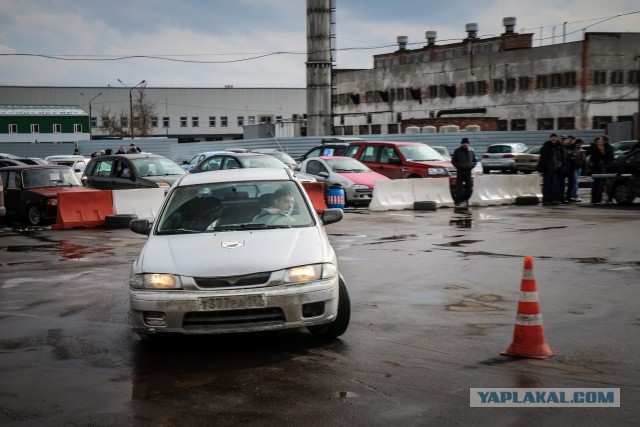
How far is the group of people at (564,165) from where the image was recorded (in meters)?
22.6

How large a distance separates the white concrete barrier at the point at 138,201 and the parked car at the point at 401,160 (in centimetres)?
794

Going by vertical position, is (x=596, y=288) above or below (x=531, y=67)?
below

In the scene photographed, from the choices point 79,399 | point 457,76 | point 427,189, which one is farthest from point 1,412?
point 457,76

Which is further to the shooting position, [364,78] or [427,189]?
[364,78]

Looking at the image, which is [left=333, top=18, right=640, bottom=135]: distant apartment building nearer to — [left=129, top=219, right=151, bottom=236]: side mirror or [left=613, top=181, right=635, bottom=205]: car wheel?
[left=613, top=181, right=635, bottom=205]: car wheel

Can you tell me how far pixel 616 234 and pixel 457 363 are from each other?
10300 mm

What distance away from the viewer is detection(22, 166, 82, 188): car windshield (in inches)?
767

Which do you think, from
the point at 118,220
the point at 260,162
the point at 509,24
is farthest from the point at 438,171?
the point at 509,24

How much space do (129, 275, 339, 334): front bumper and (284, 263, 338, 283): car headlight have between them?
6 centimetres

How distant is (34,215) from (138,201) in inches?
95.5

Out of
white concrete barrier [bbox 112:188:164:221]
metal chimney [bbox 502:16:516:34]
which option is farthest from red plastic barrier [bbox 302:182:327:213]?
metal chimney [bbox 502:16:516:34]

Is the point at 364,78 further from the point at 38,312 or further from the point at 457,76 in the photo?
the point at 38,312

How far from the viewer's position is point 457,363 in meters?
6.21

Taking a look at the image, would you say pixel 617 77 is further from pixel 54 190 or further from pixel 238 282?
pixel 238 282
